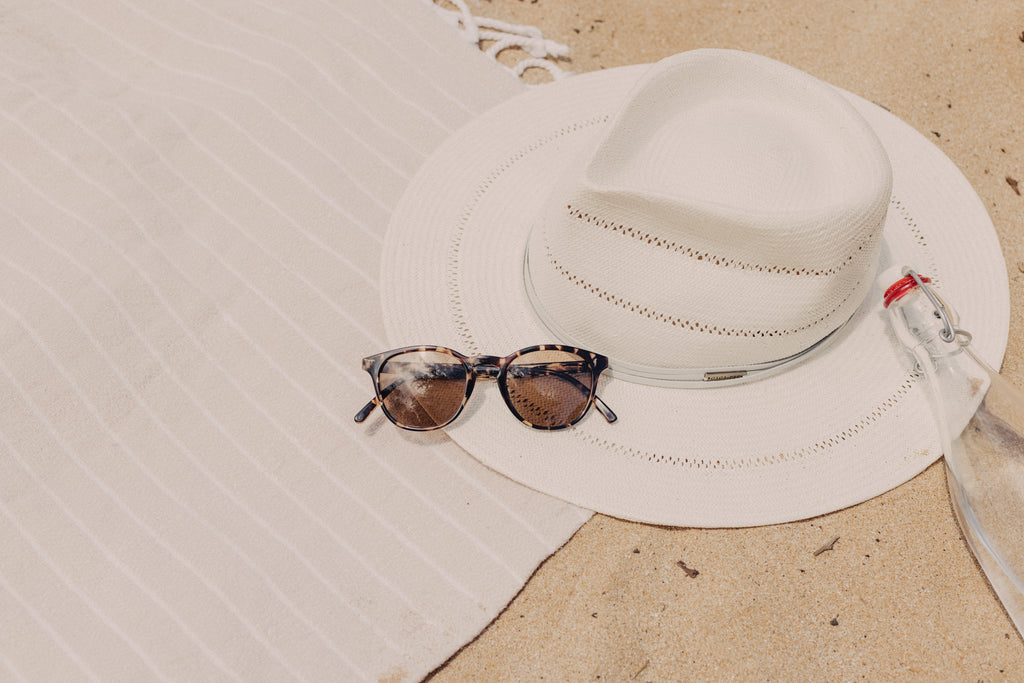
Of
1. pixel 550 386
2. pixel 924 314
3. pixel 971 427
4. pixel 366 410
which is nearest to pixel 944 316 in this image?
pixel 924 314

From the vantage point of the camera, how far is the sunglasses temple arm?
135 cm

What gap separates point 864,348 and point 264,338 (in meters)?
1.26

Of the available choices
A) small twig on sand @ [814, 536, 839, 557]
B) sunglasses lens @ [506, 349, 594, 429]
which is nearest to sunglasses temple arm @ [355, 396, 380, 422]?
sunglasses lens @ [506, 349, 594, 429]

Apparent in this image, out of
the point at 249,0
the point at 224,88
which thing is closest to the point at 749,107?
the point at 224,88

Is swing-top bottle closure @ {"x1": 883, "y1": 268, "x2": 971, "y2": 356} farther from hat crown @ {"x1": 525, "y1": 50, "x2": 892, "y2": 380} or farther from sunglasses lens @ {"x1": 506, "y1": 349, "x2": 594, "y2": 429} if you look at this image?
sunglasses lens @ {"x1": 506, "y1": 349, "x2": 594, "y2": 429}

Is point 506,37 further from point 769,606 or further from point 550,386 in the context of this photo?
point 769,606

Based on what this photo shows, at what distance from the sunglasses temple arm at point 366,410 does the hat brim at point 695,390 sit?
139mm

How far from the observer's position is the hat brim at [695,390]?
1.28 metres

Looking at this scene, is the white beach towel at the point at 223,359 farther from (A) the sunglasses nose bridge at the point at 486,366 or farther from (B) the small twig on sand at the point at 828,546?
(B) the small twig on sand at the point at 828,546

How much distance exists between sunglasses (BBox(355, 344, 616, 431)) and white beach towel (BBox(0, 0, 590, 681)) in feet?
0.36

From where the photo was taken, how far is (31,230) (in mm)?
1566

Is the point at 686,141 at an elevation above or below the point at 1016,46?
above

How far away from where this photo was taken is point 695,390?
1.34 m

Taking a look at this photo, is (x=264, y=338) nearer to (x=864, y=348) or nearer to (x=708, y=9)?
(x=864, y=348)
